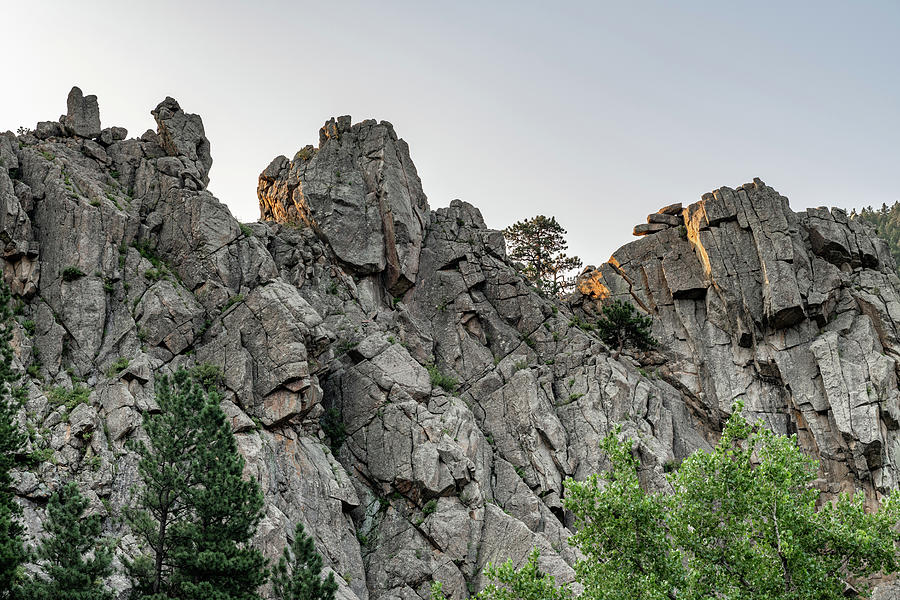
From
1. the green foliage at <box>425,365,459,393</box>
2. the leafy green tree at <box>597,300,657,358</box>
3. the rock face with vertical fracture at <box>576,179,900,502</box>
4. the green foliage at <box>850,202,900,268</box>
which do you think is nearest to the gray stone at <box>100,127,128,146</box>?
the green foliage at <box>425,365,459,393</box>

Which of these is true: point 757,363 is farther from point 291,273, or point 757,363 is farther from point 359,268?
point 291,273

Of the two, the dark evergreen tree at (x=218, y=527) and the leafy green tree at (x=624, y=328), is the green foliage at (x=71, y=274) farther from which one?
the leafy green tree at (x=624, y=328)

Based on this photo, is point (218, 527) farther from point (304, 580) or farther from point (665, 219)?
point (665, 219)

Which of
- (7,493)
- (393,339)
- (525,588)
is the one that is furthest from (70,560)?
(393,339)

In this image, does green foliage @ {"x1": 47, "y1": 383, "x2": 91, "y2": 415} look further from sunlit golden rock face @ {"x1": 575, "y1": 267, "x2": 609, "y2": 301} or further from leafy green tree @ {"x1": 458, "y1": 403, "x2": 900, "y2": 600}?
sunlit golden rock face @ {"x1": 575, "y1": 267, "x2": 609, "y2": 301}

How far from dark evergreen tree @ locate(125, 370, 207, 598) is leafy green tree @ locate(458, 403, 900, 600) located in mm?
12699

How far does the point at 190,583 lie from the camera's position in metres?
24.0

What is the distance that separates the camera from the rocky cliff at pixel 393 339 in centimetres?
3772

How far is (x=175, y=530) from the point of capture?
85.2 ft

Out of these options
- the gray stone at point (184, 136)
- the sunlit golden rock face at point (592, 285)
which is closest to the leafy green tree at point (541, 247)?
the sunlit golden rock face at point (592, 285)

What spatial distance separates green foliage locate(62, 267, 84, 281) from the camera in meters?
40.7

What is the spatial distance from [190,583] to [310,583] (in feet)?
13.5

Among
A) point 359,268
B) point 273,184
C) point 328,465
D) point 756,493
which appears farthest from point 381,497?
point 273,184

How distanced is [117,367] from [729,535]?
31474 mm
